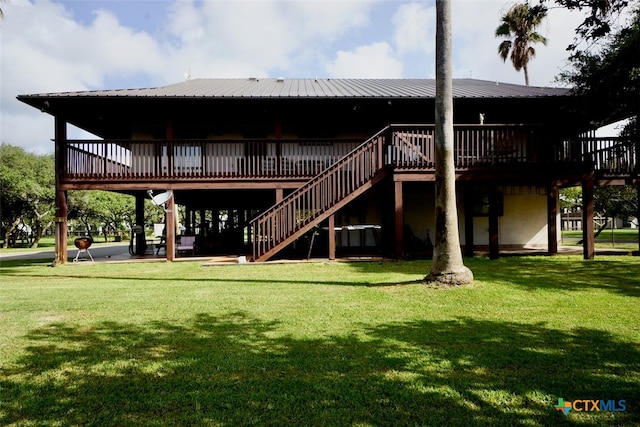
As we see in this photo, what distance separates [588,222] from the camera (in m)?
10.7

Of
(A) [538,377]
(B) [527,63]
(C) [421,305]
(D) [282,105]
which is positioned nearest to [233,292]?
(C) [421,305]

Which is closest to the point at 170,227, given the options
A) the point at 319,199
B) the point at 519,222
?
the point at 319,199

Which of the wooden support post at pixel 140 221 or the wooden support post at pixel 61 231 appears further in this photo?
the wooden support post at pixel 140 221

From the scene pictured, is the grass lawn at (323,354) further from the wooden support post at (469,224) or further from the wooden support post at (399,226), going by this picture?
the wooden support post at (469,224)

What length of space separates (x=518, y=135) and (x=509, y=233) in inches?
186

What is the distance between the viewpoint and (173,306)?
19.4 feet

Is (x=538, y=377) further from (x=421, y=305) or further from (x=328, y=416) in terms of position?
(x=421, y=305)

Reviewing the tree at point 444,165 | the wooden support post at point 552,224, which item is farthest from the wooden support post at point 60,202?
the wooden support post at point 552,224

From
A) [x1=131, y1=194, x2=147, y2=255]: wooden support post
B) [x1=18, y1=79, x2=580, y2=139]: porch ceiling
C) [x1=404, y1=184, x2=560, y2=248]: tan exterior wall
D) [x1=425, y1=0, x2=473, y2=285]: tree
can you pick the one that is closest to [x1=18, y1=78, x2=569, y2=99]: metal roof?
[x1=18, y1=79, x2=580, y2=139]: porch ceiling

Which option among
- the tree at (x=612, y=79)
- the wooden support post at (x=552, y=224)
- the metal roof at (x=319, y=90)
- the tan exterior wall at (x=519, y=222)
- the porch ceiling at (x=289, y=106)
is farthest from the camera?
the tan exterior wall at (x=519, y=222)

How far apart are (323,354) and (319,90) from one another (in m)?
12.5

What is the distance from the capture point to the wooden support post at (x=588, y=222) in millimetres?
10617

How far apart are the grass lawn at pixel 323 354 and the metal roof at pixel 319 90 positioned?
24.9 feet

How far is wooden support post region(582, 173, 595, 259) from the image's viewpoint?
10617 mm
